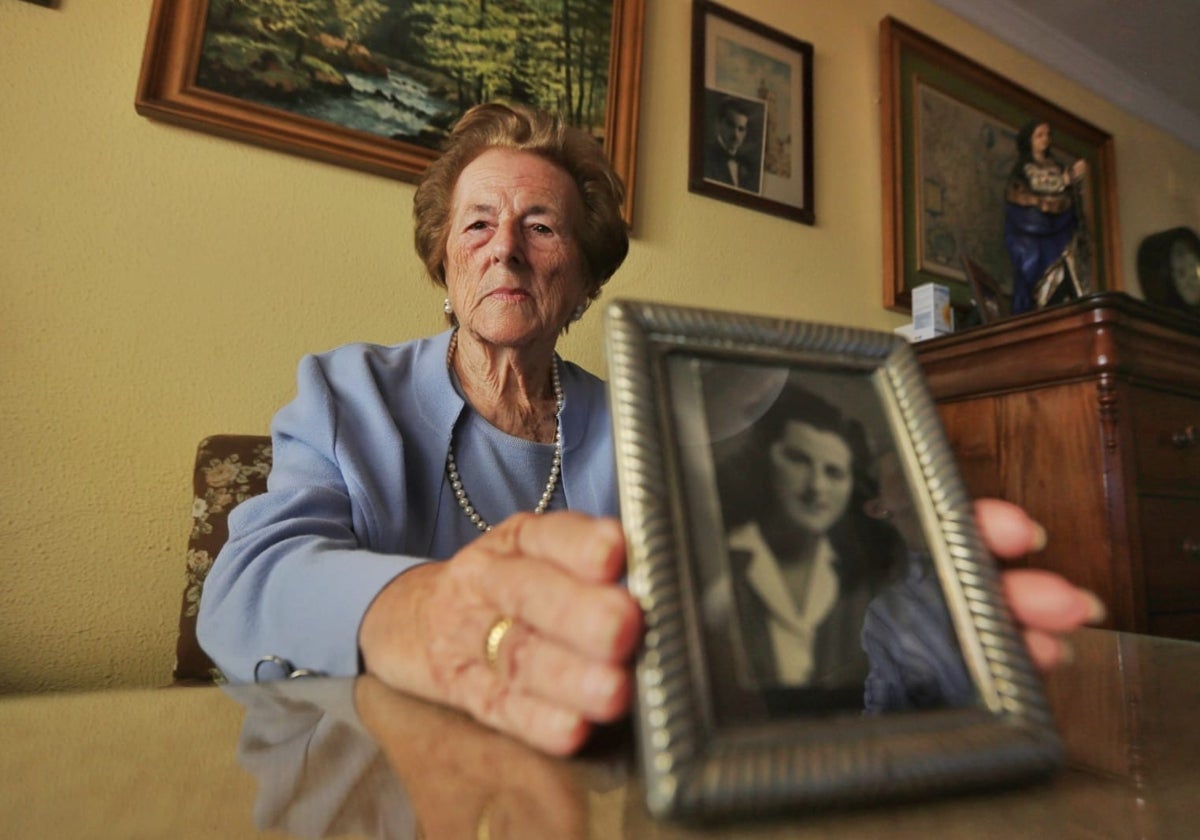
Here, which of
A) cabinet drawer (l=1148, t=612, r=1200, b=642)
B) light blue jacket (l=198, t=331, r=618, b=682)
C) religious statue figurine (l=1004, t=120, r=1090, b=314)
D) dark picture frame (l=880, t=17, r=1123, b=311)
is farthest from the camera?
dark picture frame (l=880, t=17, r=1123, b=311)

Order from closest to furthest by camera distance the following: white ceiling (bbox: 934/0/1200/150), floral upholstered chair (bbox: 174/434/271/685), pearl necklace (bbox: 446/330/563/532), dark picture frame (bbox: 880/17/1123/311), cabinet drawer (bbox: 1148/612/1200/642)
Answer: pearl necklace (bbox: 446/330/563/532), floral upholstered chair (bbox: 174/434/271/685), cabinet drawer (bbox: 1148/612/1200/642), dark picture frame (bbox: 880/17/1123/311), white ceiling (bbox: 934/0/1200/150)

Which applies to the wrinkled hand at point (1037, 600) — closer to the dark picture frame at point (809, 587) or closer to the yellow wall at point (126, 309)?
the dark picture frame at point (809, 587)

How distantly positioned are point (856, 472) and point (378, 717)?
251 millimetres

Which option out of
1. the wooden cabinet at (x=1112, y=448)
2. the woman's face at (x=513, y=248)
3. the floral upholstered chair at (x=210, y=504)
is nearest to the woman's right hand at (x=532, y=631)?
the woman's face at (x=513, y=248)

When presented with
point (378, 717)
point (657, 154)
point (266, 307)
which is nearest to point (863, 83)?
point (657, 154)

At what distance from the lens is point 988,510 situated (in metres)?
0.32

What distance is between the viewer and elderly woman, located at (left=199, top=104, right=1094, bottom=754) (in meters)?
0.27

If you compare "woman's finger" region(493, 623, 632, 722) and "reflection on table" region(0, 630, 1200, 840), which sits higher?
"woman's finger" region(493, 623, 632, 722)

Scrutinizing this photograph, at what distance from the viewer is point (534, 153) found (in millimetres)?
1046

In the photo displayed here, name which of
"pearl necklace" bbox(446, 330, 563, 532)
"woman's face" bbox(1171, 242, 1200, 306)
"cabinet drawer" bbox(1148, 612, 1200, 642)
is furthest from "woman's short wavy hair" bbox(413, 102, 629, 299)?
"woman's face" bbox(1171, 242, 1200, 306)

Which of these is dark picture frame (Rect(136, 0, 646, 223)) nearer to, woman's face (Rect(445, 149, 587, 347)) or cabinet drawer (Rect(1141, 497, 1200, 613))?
woman's face (Rect(445, 149, 587, 347))

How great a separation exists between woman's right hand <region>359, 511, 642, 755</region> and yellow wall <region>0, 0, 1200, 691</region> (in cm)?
92

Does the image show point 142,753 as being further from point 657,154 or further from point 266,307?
point 657,154

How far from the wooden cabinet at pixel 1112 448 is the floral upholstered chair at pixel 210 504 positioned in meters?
1.38
